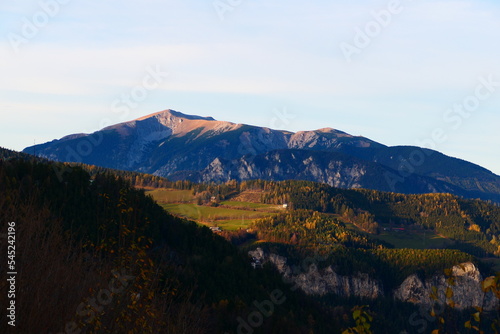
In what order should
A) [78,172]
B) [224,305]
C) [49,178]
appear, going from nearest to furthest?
1. [224,305]
2. [49,178]
3. [78,172]

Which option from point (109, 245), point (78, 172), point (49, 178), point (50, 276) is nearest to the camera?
point (50, 276)

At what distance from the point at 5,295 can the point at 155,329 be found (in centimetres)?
721

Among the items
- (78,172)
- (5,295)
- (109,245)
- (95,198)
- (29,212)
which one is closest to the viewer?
(5,295)

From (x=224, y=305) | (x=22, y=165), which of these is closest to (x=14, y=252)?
(x=224, y=305)

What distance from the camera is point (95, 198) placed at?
126438 mm

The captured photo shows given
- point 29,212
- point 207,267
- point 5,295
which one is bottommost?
point 207,267

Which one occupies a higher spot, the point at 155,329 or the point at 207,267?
the point at 155,329

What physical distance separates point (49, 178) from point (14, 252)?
10346cm

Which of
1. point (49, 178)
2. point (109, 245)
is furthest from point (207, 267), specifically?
point (109, 245)

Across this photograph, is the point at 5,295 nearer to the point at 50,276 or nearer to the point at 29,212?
the point at 50,276

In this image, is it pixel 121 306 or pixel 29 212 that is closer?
pixel 121 306

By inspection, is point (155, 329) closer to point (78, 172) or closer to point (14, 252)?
point (14, 252)

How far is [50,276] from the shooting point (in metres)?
19.4

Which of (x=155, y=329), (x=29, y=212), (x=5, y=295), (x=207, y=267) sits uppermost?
(x=29, y=212)
